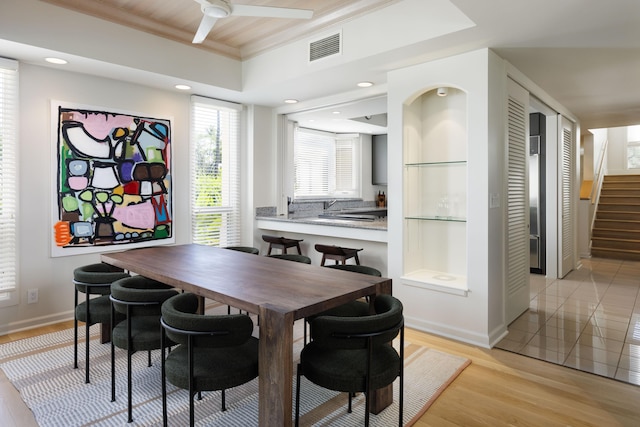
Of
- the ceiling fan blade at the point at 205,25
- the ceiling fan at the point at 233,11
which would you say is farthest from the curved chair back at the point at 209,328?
the ceiling fan blade at the point at 205,25

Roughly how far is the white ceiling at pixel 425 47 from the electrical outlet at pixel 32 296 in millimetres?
2068

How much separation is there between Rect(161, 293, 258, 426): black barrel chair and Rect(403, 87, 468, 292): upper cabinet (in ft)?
6.92

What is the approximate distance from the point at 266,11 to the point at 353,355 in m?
2.23

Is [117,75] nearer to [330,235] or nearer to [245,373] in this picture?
[330,235]

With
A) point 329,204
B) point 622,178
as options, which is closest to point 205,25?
point 329,204

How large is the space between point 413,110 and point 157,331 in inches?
113

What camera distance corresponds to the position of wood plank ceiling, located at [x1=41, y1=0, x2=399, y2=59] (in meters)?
3.25

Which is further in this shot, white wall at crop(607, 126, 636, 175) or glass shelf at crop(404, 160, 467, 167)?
white wall at crop(607, 126, 636, 175)

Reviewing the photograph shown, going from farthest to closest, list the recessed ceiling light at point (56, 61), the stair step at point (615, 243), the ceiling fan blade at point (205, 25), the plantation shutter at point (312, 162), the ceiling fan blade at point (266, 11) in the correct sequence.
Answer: the stair step at point (615, 243) → the plantation shutter at point (312, 162) → the recessed ceiling light at point (56, 61) → the ceiling fan blade at point (205, 25) → the ceiling fan blade at point (266, 11)

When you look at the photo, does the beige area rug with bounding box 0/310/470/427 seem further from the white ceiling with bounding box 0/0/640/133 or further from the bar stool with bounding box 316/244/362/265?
the white ceiling with bounding box 0/0/640/133

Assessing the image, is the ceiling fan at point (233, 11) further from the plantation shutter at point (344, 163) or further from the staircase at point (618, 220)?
the staircase at point (618, 220)

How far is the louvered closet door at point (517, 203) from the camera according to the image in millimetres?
3662

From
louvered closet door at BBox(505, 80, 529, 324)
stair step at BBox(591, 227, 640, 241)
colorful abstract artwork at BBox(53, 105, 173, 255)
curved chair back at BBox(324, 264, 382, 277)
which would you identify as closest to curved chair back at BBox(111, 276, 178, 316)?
curved chair back at BBox(324, 264, 382, 277)

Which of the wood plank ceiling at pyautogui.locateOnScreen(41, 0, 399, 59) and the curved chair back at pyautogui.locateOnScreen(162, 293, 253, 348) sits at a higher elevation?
the wood plank ceiling at pyautogui.locateOnScreen(41, 0, 399, 59)
